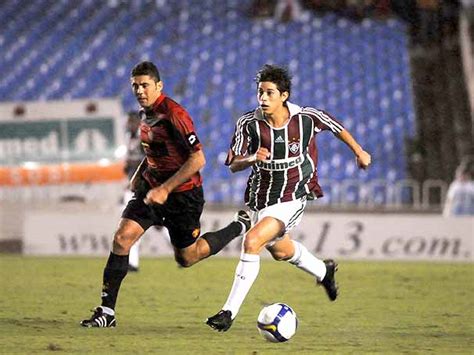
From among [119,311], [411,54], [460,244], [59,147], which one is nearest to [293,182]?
[119,311]

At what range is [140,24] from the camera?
2758 cm

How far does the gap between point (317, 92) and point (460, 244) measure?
9.32 metres

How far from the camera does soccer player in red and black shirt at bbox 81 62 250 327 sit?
7.61m

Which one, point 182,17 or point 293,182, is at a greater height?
point 182,17

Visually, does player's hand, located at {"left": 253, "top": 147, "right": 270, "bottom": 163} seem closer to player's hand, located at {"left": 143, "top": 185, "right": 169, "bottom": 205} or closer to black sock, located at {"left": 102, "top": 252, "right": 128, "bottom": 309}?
player's hand, located at {"left": 143, "top": 185, "right": 169, "bottom": 205}

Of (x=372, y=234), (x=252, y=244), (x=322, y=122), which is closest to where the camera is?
(x=252, y=244)

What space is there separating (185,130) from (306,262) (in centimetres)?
182

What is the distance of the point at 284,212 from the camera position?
816cm

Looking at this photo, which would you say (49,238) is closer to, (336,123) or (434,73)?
(336,123)

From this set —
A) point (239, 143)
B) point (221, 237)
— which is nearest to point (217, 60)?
point (221, 237)

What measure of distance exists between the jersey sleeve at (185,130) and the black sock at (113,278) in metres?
0.98

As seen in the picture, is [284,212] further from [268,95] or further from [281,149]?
[268,95]

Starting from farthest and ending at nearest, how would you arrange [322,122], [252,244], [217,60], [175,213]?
[217,60]
[322,122]
[175,213]
[252,244]

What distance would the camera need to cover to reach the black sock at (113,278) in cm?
784
